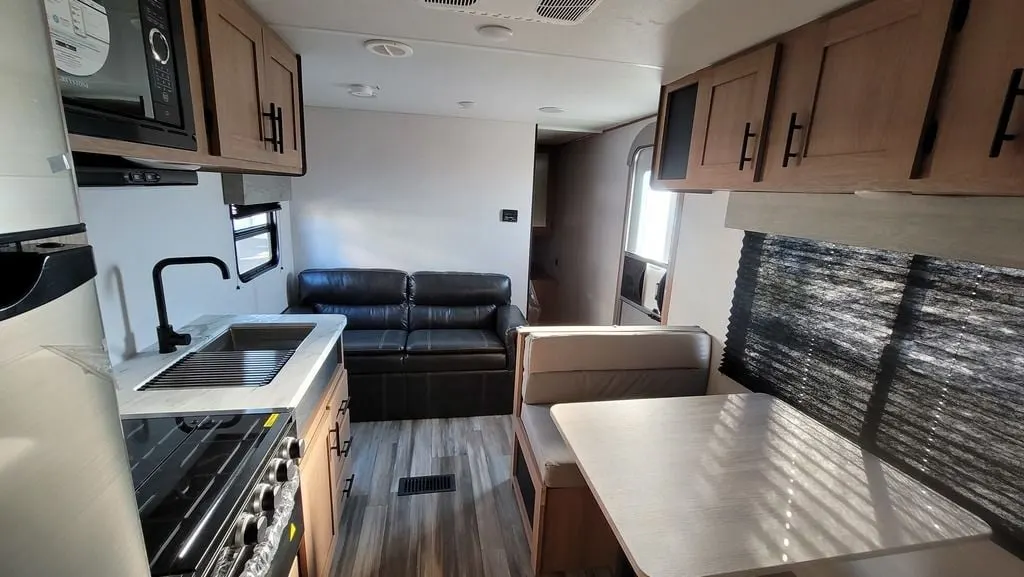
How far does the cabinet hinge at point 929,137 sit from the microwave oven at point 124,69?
5.21 ft

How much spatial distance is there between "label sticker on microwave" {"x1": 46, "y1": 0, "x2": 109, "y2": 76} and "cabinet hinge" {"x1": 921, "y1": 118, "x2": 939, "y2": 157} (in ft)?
5.48

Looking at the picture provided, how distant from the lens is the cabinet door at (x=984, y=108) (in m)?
0.71

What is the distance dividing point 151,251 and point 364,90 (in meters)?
1.65

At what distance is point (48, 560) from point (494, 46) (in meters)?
1.91

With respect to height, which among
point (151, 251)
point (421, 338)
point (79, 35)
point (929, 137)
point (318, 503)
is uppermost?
point (79, 35)

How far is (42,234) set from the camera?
1.34 ft

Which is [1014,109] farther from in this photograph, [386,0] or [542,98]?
[542,98]

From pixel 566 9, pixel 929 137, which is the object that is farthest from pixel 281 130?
pixel 929 137

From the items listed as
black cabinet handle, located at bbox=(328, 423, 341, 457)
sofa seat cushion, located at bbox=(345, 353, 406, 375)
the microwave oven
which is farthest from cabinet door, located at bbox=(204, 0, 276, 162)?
sofa seat cushion, located at bbox=(345, 353, 406, 375)

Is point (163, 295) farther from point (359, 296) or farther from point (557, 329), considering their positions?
point (359, 296)

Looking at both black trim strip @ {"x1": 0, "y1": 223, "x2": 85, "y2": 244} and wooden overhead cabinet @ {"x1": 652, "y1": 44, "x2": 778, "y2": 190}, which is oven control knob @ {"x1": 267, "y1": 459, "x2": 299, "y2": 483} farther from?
wooden overhead cabinet @ {"x1": 652, "y1": 44, "x2": 778, "y2": 190}

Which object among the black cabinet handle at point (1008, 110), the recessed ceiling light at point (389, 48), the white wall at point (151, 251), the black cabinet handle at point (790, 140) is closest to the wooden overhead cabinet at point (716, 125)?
the black cabinet handle at point (790, 140)

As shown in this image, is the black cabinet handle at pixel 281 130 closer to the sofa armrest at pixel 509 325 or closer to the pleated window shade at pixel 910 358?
the sofa armrest at pixel 509 325

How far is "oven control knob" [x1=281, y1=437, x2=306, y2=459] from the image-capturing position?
1171 millimetres
